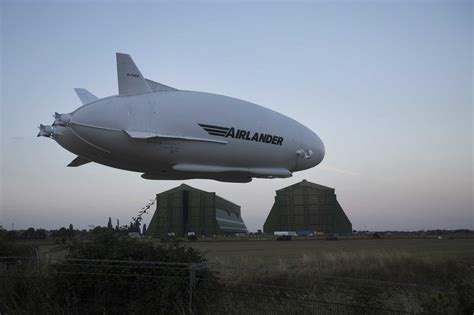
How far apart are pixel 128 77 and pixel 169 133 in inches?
74.4

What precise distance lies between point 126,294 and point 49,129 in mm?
4542

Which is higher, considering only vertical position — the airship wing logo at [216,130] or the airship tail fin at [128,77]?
the airship tail fin at [128,77]

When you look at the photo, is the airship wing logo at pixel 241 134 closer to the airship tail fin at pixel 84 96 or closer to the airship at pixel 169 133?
the airship at pixel 169 133

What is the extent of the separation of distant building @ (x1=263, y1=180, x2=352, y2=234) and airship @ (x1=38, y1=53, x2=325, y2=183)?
97.6 m

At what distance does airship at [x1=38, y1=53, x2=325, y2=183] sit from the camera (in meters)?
10.6

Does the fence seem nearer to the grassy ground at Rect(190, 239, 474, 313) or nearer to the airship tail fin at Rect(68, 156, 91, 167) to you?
the grassy ground at Rect(190, 239, 474, 313)

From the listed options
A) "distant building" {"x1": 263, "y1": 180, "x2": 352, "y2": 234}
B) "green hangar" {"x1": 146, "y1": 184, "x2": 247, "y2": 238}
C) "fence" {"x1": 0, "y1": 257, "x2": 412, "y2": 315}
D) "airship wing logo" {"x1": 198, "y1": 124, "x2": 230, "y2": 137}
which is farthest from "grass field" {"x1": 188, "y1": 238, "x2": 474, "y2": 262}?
"distant building" {"x1": 263, "y1": 180, "x2": 352, "y2": 234}

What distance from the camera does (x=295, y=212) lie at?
→ 114875mm

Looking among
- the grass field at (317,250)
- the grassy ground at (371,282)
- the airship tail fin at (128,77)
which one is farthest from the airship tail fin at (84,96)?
the grass field at (317,250)

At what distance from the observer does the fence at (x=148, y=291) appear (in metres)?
8.78

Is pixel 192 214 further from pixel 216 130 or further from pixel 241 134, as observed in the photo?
pixel 216 130

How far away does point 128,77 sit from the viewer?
1138cm

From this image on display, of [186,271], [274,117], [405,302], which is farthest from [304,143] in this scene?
[186,271]

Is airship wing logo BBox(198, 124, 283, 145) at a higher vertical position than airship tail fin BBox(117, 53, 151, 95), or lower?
lower
